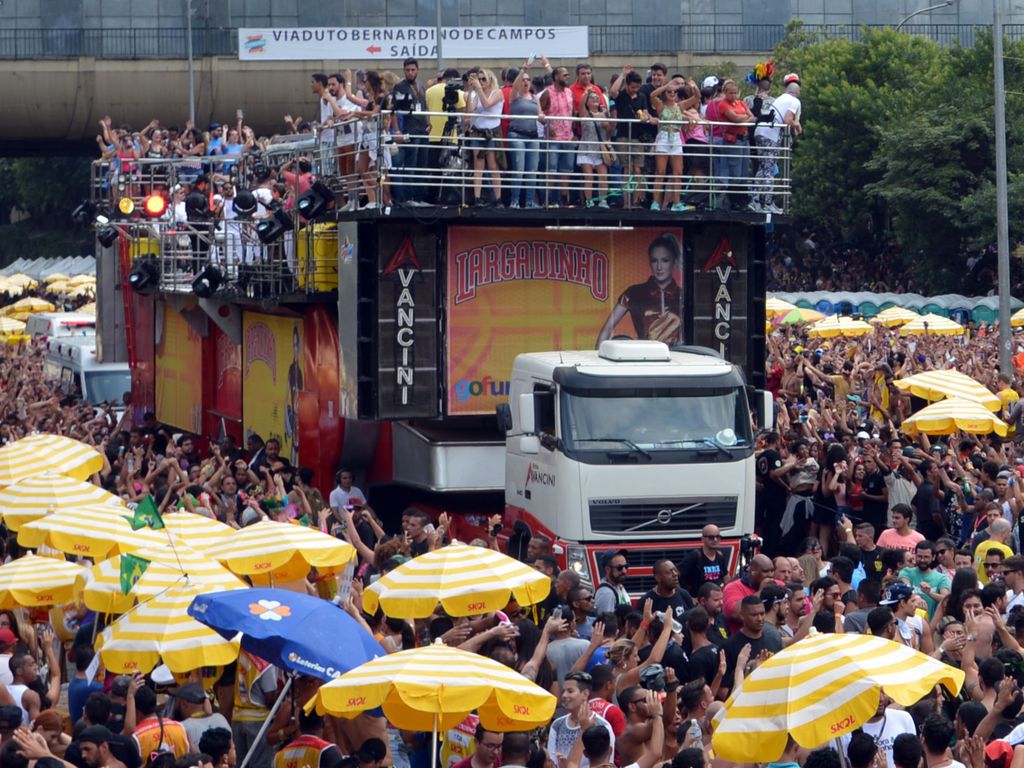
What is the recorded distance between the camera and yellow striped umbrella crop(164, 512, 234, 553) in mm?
13172

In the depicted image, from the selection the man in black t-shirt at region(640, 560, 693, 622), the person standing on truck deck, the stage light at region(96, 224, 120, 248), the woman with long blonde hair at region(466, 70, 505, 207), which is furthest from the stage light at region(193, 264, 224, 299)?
the man in black t-shirt at region(640, 560, 693, 622)

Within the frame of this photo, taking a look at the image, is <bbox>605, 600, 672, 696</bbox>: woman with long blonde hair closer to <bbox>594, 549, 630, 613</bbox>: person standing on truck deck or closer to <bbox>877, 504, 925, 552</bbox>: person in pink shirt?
<bbox>594, 549, 630, 613</bbox>: person standing on truck deck

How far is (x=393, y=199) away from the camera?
60.1 feet

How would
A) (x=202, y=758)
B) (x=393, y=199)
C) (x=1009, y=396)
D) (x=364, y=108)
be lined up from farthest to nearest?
(x=1009, y=396) < (x=364, y=108) < (x=393, y=199) < (x=202, y=758)

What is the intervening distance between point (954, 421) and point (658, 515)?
5.26 m

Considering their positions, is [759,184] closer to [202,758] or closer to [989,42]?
[202,758]

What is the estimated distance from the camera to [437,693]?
28.5ft

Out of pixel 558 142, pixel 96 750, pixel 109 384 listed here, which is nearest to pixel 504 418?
pixel 558 142

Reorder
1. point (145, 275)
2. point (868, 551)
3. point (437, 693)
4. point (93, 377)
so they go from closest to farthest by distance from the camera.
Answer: point (437, 693), point (868, 551), point (145, 275), point (93, 377)

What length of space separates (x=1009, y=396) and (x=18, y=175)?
72.8 meters

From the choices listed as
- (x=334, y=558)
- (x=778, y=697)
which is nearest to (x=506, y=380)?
(x=334, y=558)

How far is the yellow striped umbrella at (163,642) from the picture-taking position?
34.3 ft

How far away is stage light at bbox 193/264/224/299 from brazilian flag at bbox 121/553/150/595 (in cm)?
1168

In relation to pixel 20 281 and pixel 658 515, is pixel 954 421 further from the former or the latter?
pixel 20 281
